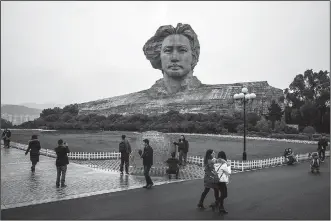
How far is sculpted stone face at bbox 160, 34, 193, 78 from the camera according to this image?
54.8 meters

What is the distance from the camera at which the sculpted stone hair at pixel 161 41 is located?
55.8m

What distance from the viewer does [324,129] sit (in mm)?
39812

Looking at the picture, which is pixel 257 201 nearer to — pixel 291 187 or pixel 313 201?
pixel 313 201

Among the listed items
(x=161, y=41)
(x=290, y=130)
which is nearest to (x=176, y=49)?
(x=161, y=41)

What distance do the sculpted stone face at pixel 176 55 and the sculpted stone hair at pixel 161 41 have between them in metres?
1.22

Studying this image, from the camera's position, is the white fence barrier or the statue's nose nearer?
the white fence barrier

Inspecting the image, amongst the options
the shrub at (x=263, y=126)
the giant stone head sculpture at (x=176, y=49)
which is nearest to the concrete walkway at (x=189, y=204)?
the shrub at (x=263, y=126)

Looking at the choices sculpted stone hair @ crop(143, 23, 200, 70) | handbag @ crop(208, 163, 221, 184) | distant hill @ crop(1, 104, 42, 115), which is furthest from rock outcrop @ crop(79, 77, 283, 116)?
distant hill @ crop(1, 104, 42, 115)

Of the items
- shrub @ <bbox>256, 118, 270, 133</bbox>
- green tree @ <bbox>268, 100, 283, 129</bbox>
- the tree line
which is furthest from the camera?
green tree @ <bbox>268, 100, 283, 129</bbox>

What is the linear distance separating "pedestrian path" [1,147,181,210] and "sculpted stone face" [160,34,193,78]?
44.1 meters

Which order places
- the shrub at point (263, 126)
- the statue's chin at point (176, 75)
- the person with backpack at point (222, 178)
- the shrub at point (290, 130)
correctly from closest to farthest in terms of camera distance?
1. the person with backpack at point (222, 178)
2. the shrub at point (290, 130)
3. the shrub at point (263, 126)
4. the statue's chin at point (176, 75)

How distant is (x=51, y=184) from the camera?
31.5ft

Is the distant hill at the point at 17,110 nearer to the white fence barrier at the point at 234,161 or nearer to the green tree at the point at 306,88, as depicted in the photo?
the green tree at the point at 306,88

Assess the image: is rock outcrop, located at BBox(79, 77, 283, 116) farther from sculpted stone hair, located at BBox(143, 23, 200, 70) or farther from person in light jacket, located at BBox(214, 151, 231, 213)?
person in light jacket, located at BBox(214, 151, 231, 213)
